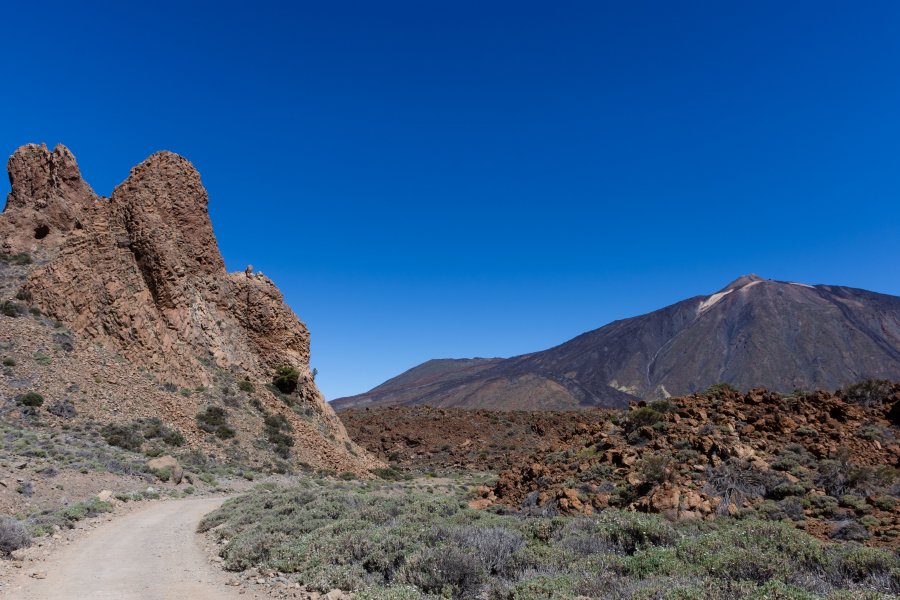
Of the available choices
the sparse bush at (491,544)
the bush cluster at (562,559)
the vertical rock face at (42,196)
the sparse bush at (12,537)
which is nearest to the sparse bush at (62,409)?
the vertical rock face at (42,196)

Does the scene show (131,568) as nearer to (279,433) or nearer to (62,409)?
(62,409)

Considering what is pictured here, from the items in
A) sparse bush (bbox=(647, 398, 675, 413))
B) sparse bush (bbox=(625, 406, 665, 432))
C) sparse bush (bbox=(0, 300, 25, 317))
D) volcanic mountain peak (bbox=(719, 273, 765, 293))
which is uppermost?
volcanic mountain peak (bbox=(719, 273, 765, 293))

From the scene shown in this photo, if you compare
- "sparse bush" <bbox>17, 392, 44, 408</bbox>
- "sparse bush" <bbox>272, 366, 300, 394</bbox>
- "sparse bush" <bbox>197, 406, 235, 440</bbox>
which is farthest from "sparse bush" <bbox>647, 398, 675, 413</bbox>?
"sparse bush" <bbox>17, 392, 44, 408</bbox>

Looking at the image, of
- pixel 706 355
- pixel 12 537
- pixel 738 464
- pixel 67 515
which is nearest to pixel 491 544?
pixel 738 464

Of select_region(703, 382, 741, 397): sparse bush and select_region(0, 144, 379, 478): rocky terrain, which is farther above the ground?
select_region(0, 144, 379, 478): rocky terrain

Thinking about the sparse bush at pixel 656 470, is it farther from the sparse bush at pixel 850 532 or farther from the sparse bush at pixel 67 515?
the sparse bush at pixel 67 515

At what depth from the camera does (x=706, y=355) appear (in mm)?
126500

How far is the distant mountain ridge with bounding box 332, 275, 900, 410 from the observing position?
104 metres

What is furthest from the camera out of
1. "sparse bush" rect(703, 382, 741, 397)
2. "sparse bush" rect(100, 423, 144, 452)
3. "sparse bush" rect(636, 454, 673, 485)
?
"sparse bush" rect(100, 423, 144, 452)

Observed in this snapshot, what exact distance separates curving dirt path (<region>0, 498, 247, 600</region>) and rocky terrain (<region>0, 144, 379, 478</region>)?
A: 1053 cm

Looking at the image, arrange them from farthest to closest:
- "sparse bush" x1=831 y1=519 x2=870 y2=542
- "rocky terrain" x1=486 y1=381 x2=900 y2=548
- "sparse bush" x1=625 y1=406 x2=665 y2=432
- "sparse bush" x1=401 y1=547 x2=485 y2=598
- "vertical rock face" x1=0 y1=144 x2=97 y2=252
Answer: "vertical rock face" x1=0 y1=144 x2=97 y2=252 → "sparse bush" x1=625 y1=406 x2=665 y2=432 → "rocky terrain" x1=486 y1=381 x2=900 y2=548 → "sparse bush" x1=831 y1=519 x2=870 y2=542 → "sparse bush" x1=401 y1=547 x2=485 y2=598

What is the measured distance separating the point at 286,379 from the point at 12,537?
70.7 ft

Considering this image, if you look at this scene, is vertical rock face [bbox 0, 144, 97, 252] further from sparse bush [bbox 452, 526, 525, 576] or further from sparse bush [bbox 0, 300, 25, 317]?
sparse bush [bbox 452, 526, 525, 576]

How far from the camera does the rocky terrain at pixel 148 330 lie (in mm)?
21609
